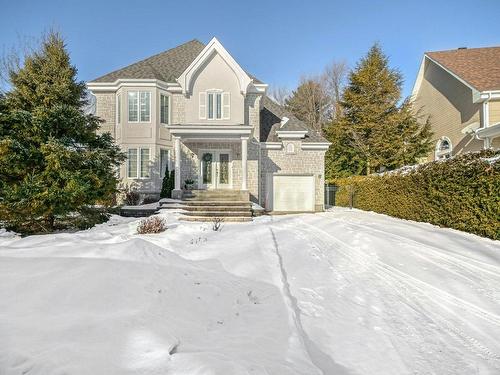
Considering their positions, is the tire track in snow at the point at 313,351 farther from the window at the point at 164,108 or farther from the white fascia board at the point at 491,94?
the white fascia board at the point at 491,94

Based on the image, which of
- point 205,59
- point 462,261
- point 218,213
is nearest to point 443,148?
point 462,261

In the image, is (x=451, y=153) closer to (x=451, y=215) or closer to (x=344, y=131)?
(x=344, y=131)

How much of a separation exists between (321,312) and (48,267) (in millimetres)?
4017

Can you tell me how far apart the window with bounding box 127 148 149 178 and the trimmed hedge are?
1300 centimetres

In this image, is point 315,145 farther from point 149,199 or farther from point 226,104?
point 149,199

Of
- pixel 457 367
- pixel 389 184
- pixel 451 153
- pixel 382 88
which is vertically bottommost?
pixel 457 367

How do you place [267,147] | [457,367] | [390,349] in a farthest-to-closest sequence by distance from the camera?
[267,147] < [390,349] < [457,367]

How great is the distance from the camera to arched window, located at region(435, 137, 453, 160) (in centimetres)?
1777

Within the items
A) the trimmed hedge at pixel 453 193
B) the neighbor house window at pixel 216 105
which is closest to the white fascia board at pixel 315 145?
the trimmed hedge at pixel 453 193

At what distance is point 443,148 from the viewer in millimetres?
18672

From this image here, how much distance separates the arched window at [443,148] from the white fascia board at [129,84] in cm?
1785

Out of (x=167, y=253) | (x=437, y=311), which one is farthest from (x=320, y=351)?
(x=167, y=253)

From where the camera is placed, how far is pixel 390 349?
275cm

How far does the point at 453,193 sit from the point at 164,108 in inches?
582
